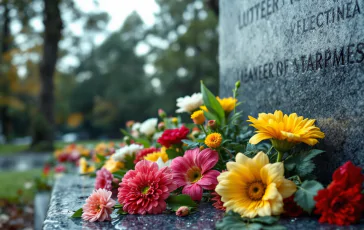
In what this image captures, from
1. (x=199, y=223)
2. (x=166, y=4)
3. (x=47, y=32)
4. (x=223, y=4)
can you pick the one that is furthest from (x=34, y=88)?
(x=199, y=223)

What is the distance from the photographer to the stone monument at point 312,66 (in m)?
1.80

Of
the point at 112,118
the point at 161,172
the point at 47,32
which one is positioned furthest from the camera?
the point at 112,118

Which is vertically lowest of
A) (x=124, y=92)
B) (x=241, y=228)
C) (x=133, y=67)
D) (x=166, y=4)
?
(x=241, y=228)

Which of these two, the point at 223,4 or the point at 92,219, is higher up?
the point at 223,4

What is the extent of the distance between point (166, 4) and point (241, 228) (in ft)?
85.8

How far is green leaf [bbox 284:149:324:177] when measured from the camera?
1.68 metres

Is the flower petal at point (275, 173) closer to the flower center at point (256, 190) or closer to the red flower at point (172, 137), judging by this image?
the flower center at point (256, 190)

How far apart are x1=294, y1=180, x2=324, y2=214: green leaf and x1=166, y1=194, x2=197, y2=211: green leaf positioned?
1.50 feet

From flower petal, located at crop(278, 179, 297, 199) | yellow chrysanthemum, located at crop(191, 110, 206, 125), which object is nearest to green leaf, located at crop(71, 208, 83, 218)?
yellow chrysanthemum, located at crop(191, 110, 206, 125)

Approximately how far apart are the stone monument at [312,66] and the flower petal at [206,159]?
1.70ft

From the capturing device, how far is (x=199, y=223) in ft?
5.12

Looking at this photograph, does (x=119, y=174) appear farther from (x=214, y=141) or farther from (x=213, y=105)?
(x=214, y=141)

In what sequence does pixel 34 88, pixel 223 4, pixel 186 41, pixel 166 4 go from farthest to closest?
pixel 166 4
pixel 186 41
pixel 34 88
pixel 223 4

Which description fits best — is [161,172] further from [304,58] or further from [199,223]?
[304,58]
